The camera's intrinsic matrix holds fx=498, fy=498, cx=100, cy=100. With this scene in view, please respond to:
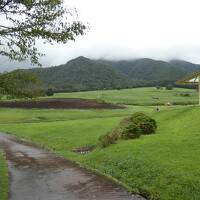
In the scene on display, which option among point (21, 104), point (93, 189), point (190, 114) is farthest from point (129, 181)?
point (21, 104)

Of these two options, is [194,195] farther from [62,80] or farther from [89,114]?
[62,80]

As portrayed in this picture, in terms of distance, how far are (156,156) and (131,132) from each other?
9106 mm

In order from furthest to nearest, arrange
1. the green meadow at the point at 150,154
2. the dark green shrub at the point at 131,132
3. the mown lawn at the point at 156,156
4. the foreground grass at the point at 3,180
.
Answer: the dark green shrub at the point at 131,132 < the foreground grass at the point at 3,180 < the green meadow at the point at 150,154 < the mown lawn at the point at 156,156

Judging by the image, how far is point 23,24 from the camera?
17047 mm

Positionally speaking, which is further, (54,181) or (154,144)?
(154,144)

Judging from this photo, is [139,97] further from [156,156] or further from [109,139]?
[156,156]

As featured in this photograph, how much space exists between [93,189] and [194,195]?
405 centimetres

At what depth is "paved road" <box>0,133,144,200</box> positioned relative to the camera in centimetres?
1683

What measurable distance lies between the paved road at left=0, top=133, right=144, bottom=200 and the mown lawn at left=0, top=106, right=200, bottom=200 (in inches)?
31.6

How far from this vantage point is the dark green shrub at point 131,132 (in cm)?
3077

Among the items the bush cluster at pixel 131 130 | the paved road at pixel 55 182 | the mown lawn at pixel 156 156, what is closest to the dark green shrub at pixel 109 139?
the bush cluster at pixel 131 130

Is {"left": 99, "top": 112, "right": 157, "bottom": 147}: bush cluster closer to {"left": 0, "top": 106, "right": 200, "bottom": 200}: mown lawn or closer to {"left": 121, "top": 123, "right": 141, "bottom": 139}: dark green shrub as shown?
{"left": 121, "top": 123, "right": 141, "bottom": 139}: dark green shrub

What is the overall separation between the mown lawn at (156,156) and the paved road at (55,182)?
2.63ft

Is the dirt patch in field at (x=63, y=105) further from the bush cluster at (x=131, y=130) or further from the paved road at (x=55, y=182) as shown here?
the paved road at (x=55, y=182)
